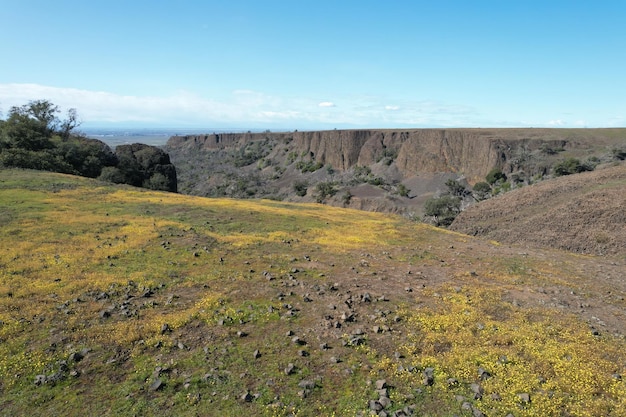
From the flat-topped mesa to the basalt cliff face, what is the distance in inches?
7.2

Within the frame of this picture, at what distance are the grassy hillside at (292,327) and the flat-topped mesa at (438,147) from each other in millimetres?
58423

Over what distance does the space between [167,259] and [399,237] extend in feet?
47.5

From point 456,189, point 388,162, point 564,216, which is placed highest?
point 388,162

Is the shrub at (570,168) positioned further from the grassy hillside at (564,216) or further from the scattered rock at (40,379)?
the scattered rock at (40,379)

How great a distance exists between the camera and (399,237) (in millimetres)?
25812

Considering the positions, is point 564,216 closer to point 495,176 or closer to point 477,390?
point 477,390

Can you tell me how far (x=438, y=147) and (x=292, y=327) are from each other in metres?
82.2

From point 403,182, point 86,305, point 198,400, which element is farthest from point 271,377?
point 403,182

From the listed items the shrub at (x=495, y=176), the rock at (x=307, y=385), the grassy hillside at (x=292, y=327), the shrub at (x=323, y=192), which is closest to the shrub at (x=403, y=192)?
the shrub at (x=323, y=192)

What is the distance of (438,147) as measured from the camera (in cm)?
8738

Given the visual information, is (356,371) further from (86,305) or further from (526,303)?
(86,305)

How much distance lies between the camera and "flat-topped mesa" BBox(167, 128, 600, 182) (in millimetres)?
76875

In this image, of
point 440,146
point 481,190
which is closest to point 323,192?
point 481,190

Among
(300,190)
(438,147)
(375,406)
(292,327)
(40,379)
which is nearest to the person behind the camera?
(375,406)
